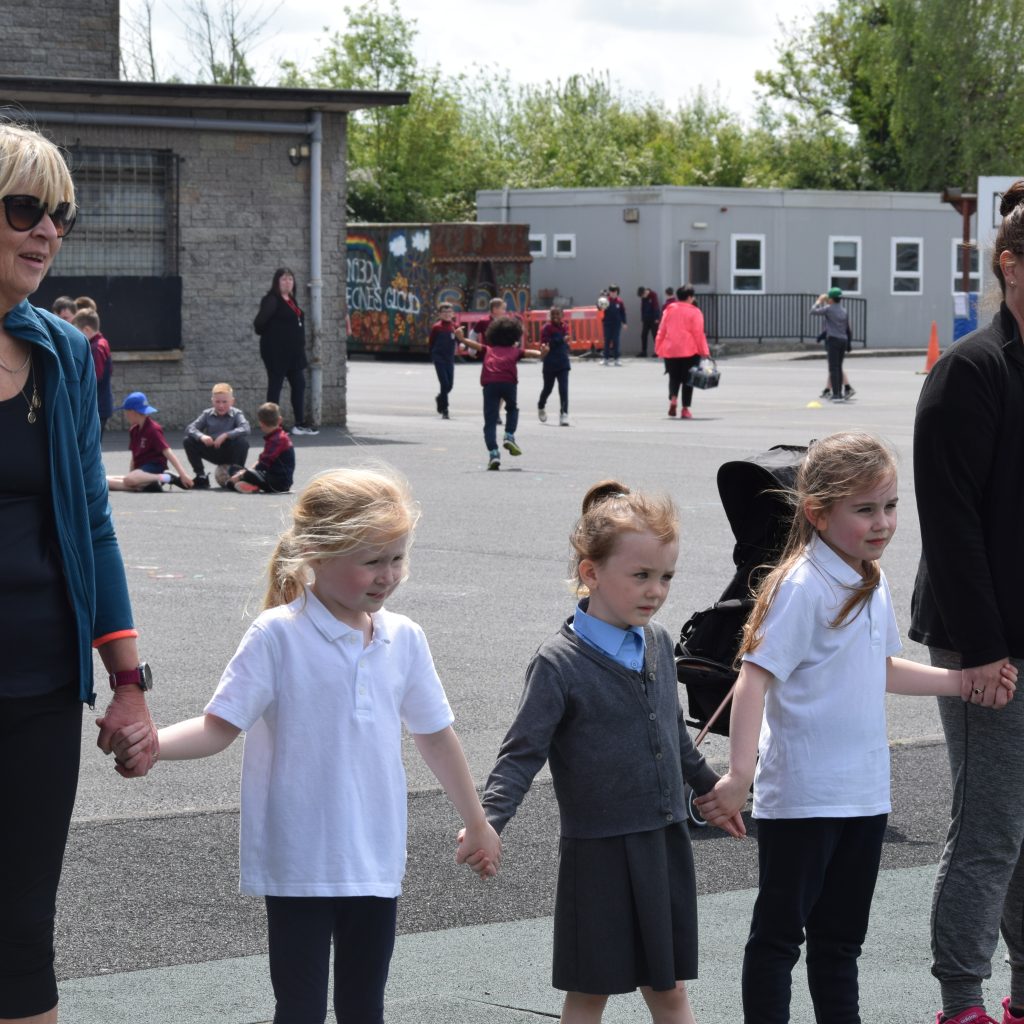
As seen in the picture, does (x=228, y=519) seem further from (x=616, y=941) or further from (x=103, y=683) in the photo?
(x=616, y=941)

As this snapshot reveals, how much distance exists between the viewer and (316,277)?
22.6m

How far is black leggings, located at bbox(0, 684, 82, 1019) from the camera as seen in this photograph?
3.13 meters

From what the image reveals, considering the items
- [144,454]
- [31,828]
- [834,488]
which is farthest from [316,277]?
[31,828]

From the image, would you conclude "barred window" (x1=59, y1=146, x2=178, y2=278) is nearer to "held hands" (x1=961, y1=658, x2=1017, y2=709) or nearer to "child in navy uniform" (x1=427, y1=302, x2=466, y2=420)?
"child in navy uniform" (x1=427, y1=302, x2=466, y2=420)

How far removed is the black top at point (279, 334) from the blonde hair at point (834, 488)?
1749 cm

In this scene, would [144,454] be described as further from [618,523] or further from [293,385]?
[618,523]

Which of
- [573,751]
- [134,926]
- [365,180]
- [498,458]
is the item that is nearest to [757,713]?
[573,751]

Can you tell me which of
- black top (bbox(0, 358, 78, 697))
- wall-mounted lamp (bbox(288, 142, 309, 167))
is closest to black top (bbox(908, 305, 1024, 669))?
black top (bbox(0, 358, 78, 697))

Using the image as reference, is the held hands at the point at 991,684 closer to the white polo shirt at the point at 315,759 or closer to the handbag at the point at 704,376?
the white polo shirt at the point at 315,759

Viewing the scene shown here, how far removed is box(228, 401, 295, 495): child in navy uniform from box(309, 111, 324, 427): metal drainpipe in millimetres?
6857

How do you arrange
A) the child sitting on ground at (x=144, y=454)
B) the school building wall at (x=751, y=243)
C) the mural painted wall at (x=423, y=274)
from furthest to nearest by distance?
the school building wall at (x=751, y=243) < the mural painted wall at (x=423, y=274) < the child sitting on ground at (x=144, y=454)

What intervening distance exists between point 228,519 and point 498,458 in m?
4.06

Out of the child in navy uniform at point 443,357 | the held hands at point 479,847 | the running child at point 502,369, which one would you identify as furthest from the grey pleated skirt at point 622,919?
the child in navy uniform at point 443,357

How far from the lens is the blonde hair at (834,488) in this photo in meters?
3.79
